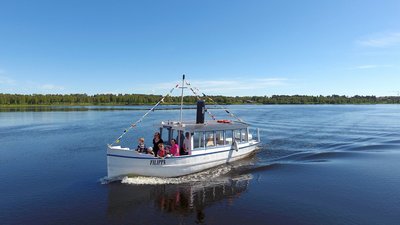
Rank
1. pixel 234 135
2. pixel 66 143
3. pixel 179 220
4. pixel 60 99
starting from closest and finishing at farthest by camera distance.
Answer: pixel 179 220 → pixel 234 135 → pixel 66 143 → pixel 60 99

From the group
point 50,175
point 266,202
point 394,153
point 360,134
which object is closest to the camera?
point 266,202

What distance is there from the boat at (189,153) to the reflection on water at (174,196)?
1.13 m

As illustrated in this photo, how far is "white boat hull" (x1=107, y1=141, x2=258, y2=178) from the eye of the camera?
1905cm

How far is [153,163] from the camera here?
63.7 feet

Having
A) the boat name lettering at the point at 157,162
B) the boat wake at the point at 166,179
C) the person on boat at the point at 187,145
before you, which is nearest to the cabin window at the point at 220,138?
the boat wake at the point at 166,179

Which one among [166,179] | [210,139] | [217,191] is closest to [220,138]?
[210,139]

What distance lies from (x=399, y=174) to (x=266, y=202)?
11398 millimetres

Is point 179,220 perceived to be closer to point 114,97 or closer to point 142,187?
point 142,187

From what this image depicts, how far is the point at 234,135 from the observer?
24.6 metres

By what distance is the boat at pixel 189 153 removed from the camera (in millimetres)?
19188

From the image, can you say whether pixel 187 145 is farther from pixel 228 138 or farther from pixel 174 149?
pixel 228 138

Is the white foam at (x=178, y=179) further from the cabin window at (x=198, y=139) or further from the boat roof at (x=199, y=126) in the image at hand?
the boat roof at (x=199, y=126)

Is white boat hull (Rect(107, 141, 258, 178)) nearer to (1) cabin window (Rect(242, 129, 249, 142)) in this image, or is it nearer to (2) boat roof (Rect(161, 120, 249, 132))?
(2) boat roof (Rect(161, 120, 249, 132))

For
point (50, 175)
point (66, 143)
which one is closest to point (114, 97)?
point (66, 143)
